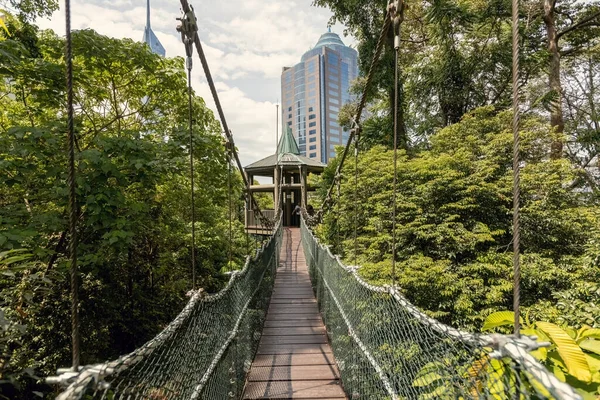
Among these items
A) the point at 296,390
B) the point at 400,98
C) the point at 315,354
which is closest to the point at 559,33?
the point at 400,98

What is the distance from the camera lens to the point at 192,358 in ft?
4.47

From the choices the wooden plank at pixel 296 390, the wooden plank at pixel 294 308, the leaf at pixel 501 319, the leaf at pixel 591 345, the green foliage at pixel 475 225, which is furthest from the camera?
the green foliage at pixel 475 225

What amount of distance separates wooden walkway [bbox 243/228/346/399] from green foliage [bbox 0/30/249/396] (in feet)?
2.79

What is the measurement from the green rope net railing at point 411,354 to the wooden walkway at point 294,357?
5.0 inches

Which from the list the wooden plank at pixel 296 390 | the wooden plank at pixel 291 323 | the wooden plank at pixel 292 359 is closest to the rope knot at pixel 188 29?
the wooden plank at pixel 296 390

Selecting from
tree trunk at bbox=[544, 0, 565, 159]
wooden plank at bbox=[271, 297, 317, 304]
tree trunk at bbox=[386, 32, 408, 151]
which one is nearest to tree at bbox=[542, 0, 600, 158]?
tree trunk at bbox=[544, 0, 565, 159]

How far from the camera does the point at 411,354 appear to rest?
1400 millimetres

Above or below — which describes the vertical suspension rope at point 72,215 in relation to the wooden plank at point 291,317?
above

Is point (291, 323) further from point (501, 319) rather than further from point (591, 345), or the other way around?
point (591, 345)

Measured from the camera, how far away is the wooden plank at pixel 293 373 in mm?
2105

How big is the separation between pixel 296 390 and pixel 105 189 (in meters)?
2.13

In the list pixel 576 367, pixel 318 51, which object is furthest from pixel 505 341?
pixel 318 51

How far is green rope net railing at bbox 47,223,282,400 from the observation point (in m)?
0.65

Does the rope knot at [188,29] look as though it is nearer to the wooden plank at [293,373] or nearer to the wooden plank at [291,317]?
the wooden plank at [293,373]
